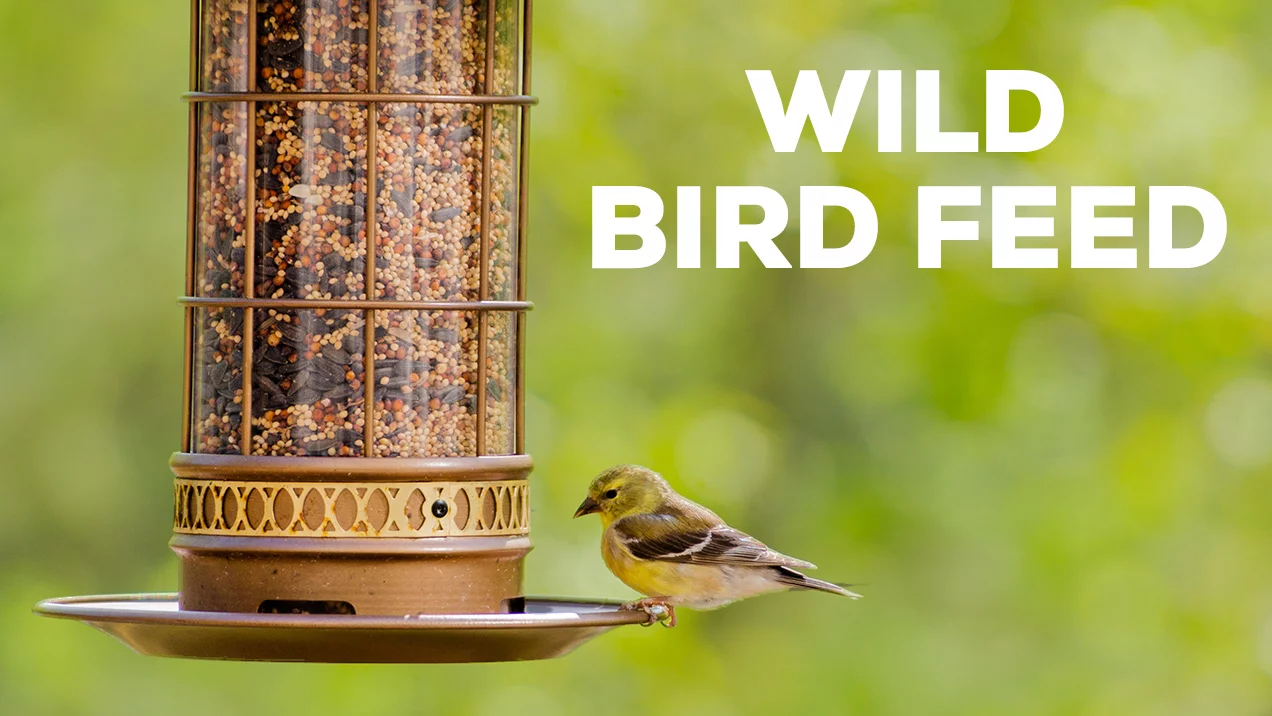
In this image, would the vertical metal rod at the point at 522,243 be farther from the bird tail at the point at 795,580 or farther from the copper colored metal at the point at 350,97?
the bird tail at the point at 795,580

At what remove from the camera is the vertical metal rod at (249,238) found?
18.7 feet

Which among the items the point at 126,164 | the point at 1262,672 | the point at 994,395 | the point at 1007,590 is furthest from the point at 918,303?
the point at 126,164

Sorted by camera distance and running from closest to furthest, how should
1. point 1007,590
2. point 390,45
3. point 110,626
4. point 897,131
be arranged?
point 110,626
point 390,45
point 897,131
point 1007,590

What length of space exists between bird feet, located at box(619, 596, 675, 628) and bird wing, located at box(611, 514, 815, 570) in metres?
0.28

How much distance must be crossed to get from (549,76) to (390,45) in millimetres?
7488

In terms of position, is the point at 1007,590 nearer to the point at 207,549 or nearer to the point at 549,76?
the point at 549,76

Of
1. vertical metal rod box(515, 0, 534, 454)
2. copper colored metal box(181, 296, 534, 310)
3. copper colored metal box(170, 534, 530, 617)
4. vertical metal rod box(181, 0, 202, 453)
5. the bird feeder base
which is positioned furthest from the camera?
vertical metal rod box(515, 0, 534, 454)

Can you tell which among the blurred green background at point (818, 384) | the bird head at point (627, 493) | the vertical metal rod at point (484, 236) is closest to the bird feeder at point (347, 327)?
the vertical metal rod at point (484, 236)

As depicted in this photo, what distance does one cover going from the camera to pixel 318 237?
5727 mm

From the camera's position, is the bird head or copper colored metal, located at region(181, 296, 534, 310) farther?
the bird head

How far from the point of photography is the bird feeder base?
516 cm

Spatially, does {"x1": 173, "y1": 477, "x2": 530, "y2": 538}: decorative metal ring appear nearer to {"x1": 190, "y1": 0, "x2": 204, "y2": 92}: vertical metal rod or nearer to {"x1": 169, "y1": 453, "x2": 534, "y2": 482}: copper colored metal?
{"x1": 169, "y1": 453, "x2": 534, "y2": 482}: copper colored metal

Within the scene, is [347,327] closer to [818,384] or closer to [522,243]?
[522,243]

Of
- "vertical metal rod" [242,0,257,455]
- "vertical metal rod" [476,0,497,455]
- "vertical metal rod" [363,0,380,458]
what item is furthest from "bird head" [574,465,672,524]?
"vertical metal rod" [242,0,257,455]
